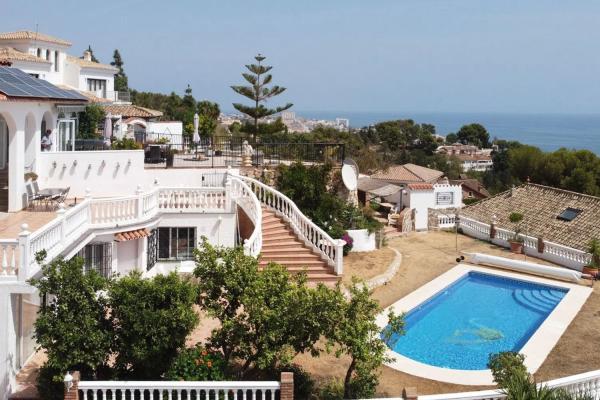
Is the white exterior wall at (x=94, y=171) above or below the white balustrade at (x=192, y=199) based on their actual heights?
above

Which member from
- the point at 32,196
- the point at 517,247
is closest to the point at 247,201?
the point at 32,196

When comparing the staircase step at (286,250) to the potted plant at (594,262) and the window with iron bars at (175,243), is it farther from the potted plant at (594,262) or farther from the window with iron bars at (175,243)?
the potted plant at (594,262)

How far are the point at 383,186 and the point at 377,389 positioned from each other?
25.6 m

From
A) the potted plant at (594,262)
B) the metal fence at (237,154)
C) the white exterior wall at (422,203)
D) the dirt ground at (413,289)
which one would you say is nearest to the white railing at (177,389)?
the dirt ground at (413,289)

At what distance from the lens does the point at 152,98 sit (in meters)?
91.2

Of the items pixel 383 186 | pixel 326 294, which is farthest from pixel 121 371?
pixel 383 186

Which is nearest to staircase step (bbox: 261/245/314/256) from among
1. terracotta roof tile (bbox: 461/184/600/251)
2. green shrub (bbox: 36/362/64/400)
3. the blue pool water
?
the blue pool water

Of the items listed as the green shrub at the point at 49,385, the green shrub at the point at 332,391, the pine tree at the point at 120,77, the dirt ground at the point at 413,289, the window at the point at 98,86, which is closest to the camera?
the green shrub at the point at 49,385

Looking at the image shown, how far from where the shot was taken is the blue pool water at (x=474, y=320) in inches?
712

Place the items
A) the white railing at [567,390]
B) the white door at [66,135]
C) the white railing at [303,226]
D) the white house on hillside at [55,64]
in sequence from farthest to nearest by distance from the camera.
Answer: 1. the white house on hillside at [55,64]
2. the white door at [66,135]
3. the white railing at [303,226]
4. the white railing at [567,390]

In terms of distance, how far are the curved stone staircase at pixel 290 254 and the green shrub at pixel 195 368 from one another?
352 inches

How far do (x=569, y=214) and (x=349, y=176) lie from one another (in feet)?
39.9

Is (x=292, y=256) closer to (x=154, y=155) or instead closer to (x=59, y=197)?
(x=59, y=197)

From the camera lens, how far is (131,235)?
60.8 ft
